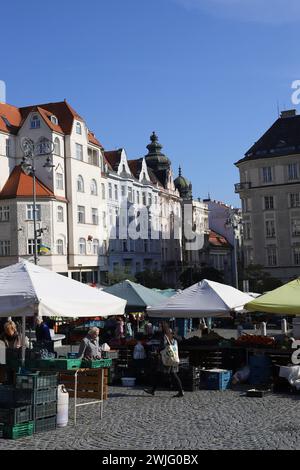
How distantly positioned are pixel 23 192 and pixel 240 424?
1849 inches

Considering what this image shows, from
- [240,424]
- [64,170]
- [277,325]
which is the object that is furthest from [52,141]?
[240,424]

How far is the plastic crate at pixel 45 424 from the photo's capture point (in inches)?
408

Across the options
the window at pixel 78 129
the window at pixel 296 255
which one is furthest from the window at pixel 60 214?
the window at pixel 296 255

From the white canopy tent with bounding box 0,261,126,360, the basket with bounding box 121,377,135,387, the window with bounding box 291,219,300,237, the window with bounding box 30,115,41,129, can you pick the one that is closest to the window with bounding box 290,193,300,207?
the window with bounding box 291,219,300,237

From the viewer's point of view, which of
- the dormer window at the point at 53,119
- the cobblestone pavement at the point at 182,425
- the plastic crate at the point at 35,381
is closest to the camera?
the cobblestone pavement at the point at 182,425

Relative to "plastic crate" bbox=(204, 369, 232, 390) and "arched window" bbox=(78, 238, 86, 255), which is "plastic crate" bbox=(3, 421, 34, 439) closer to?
"plastic crate" bbox=(204, 369, 232, 390)

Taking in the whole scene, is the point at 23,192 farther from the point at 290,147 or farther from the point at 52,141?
the point at 290,147

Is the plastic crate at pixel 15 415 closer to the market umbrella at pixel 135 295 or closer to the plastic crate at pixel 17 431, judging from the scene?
the plastic crate at pixel 17 431

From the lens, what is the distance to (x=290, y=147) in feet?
246

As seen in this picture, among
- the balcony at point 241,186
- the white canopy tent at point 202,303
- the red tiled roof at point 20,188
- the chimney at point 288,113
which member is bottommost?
the white canopy tent at point 202,303

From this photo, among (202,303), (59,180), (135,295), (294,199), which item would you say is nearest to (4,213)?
(59,180)

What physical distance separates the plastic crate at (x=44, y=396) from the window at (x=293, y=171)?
6688cm

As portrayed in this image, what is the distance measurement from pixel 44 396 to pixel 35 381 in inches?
16.0

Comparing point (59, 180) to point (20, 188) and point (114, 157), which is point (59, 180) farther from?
point (114, 157)
